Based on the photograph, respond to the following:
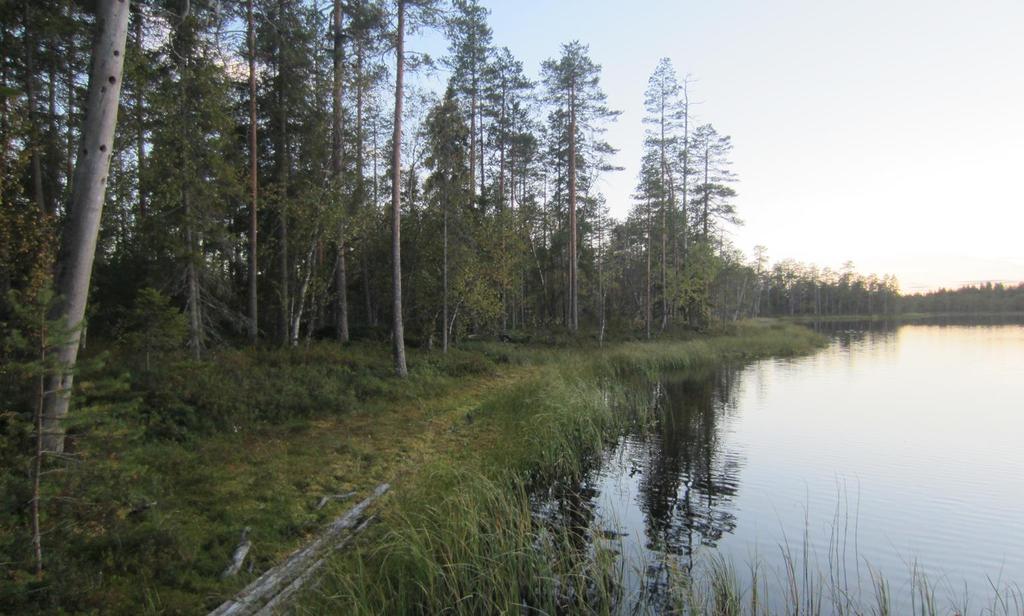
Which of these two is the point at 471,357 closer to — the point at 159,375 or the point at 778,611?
the point at 159,375

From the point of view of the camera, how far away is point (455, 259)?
18.5 m

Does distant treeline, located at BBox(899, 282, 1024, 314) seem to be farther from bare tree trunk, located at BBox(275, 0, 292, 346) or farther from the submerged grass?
bare tree trunk, located at BBox(275, 0, 292, 346)

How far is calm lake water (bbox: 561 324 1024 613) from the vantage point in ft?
20.1

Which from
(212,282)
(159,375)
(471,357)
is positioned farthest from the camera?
(471,357)

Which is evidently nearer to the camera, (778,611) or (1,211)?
(778,611)

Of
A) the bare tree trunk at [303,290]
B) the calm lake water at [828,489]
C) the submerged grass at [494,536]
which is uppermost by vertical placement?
the bare tree trunk at [303,290]

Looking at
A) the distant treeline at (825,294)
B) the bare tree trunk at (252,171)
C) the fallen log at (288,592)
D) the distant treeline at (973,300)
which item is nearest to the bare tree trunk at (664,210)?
the bare tree trunk at (252,171)

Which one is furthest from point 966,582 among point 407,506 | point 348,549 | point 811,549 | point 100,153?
point 100,153

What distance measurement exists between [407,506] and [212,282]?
1000 cm

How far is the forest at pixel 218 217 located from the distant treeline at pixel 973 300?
110m

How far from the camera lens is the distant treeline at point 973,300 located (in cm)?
9975

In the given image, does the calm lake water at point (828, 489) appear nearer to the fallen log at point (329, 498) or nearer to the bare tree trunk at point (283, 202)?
the fallen log at point (329, 498)

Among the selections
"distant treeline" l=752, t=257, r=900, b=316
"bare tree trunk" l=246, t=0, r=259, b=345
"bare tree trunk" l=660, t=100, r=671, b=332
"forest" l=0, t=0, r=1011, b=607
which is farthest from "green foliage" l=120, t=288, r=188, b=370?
"distant treeline" l=752, t=257, r=900, b=316

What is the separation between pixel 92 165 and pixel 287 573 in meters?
4.11
